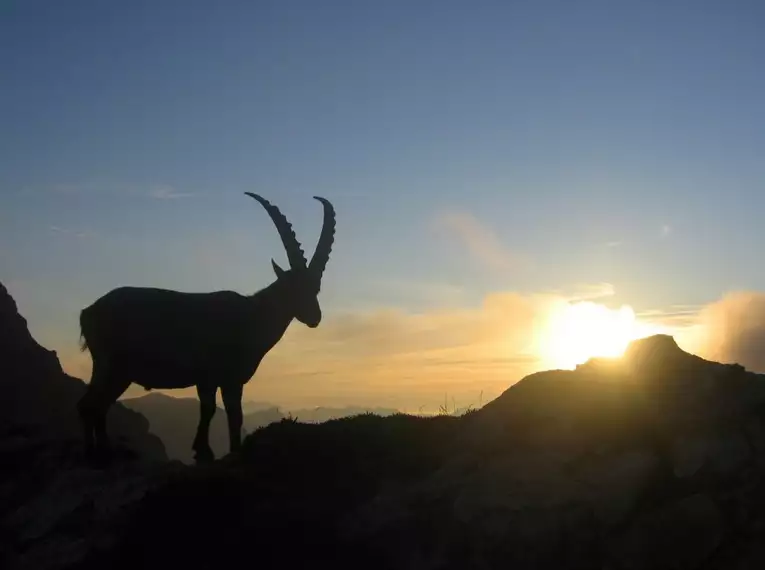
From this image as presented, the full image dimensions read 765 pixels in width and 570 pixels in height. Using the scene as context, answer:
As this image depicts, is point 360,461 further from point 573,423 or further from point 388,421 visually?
point 573,423

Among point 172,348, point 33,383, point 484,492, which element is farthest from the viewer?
point 33,383

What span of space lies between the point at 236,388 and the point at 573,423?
753 centimetres

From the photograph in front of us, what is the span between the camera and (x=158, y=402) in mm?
163375

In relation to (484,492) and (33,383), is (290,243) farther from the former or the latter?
(33,383)

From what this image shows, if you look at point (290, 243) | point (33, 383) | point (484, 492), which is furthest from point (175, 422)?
point (484, 492)

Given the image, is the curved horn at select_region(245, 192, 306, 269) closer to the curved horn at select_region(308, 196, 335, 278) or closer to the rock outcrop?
the curved horn at select_region(308, 196, 335, 278)

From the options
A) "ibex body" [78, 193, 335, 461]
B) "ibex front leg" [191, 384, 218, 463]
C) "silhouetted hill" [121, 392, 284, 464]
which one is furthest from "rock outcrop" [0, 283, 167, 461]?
"silhouetted hill" [121, 392, 284, 464]

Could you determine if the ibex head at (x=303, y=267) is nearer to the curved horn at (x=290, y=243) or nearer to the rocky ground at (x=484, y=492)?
the curved horn at (x=290, y=243)

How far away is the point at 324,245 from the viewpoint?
1731 centimetres

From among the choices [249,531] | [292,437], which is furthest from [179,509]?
[292,437]

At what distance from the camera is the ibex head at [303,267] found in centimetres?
1664

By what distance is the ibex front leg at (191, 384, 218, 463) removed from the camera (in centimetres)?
1502

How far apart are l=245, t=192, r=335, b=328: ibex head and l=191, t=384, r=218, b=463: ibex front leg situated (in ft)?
9.20

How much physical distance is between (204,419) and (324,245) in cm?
498
